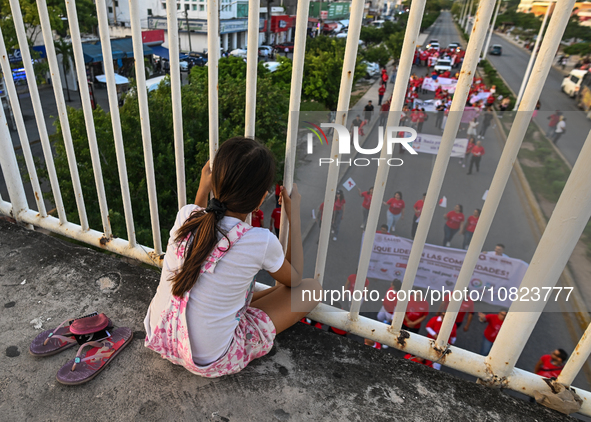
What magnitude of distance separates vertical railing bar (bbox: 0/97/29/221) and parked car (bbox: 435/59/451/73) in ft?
89.8

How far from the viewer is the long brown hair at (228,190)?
151cm

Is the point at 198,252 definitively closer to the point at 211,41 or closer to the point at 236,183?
the point at 236,183

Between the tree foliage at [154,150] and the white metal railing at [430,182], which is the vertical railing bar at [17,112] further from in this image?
the tree foliage at [154,150]

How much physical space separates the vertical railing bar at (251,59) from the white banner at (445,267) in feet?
16.4

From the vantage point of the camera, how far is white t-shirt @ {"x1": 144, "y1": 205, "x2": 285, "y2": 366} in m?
1.58

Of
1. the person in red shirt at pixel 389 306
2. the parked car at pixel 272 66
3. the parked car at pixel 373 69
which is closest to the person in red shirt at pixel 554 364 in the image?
the person in red shirt at pixel 389 306

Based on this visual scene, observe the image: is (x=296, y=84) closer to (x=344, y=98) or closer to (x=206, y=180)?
(x=344, y=98)

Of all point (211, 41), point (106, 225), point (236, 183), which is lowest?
point (106, 225)

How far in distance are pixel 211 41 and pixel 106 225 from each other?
141 cm

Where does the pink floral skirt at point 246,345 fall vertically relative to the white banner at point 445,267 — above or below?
above

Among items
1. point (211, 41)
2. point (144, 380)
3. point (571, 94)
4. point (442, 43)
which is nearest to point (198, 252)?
point (144, 380)

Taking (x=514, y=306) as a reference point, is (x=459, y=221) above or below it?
below

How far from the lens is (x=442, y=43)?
4606cm

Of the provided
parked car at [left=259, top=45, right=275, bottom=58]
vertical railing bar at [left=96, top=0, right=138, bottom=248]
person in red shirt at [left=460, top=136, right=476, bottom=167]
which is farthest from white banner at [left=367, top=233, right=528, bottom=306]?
parked car at [left=259, top=45, right=275, bottom=58]
